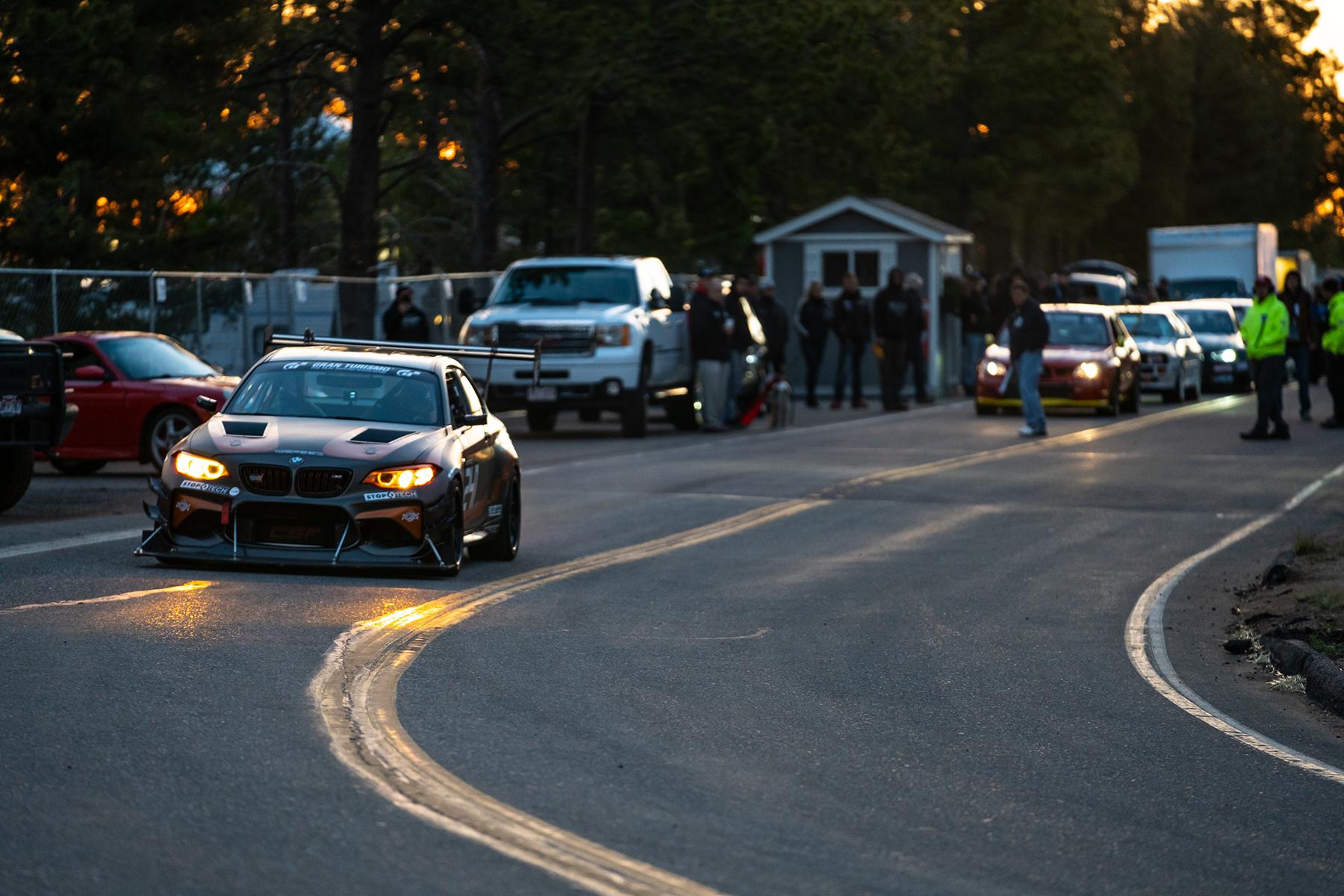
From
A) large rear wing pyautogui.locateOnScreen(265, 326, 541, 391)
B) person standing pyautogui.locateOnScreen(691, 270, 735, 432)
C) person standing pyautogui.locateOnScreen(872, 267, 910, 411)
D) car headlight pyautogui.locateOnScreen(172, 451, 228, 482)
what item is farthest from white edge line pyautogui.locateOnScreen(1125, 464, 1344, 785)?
person standing pyautogui.locateOnScreen(872, 267, 910, 411)

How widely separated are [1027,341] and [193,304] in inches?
399

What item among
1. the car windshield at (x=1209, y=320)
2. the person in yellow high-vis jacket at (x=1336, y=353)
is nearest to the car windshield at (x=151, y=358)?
the person in yellow high-vis jacket at (x=1336, y=353)

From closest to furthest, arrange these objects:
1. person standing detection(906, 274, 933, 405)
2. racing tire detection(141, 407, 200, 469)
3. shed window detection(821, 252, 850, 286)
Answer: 1. racing tire detection(141, 407, 200, 469)
2. person standing detection(906, 274, 933, 405)
3. shed window detection(821, 252, 850, 286)

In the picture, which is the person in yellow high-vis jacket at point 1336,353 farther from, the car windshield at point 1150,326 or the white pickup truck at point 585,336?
the white pickup truck at point 585,336

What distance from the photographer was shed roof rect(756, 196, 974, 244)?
39.7 m

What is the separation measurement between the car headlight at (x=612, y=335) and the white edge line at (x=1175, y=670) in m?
11.3

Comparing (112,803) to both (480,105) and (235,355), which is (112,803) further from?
(480,105)

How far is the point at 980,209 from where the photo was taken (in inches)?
3054

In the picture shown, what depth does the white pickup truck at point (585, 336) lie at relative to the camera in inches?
1061

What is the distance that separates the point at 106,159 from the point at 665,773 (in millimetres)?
24047

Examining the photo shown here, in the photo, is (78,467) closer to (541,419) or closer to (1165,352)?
(541,419)

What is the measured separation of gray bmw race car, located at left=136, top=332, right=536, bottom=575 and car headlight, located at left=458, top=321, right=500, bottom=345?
44.5 ft

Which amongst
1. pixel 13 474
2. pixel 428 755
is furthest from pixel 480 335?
pixel 428 755

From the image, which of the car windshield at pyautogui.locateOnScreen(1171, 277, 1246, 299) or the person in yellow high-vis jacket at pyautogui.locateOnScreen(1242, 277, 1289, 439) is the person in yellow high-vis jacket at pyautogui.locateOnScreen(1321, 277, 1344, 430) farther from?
the car windshield at pyautogui.locateOnScreen(1171, 277, 1246, 299)
